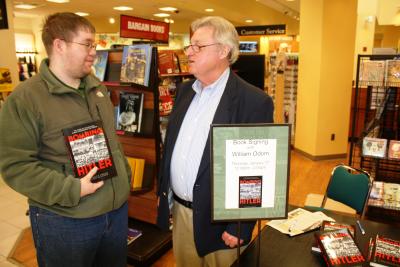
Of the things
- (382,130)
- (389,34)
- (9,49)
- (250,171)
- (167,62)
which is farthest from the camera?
(389,34)

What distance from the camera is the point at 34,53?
369 inches

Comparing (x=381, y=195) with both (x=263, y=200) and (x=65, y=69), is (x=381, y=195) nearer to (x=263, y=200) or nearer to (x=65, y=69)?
(x=263, y=200)

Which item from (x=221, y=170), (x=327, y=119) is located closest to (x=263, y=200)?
(x=221, y=170)

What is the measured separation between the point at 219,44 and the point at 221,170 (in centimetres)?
73

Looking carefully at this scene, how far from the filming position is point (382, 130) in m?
3.10

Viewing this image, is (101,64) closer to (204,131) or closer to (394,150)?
(204,131)

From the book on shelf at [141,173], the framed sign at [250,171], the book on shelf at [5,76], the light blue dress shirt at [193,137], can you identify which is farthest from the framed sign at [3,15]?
the framed sign at [250,171]

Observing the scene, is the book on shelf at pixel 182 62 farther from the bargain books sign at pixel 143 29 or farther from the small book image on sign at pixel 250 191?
the small book image on sign at pixel 250 191

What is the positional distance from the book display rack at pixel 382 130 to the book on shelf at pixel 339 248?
1386 mm

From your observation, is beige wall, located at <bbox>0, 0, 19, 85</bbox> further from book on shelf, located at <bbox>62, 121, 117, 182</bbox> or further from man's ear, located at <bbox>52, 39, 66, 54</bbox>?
Result: book on shelf, located at <bbox>62, 121, 117, 182</bbox>

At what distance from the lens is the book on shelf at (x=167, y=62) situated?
293 centimetres

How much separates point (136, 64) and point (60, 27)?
45.5 inches

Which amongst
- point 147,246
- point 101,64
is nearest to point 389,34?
point 101,64

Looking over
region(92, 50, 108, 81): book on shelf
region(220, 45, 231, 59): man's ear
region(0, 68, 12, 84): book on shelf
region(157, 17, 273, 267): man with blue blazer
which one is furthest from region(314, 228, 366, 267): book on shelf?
region(0, 68, 12, 84): book on shelf
